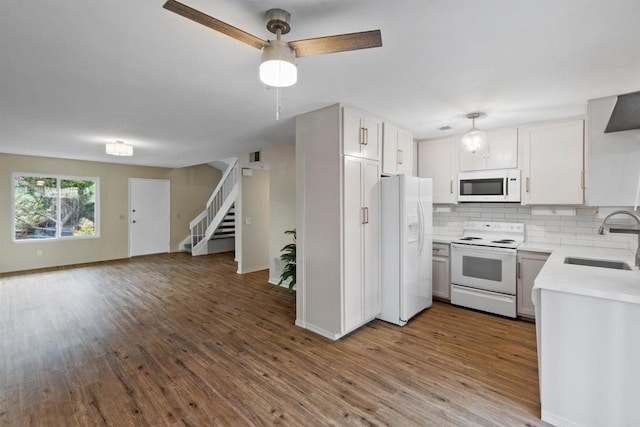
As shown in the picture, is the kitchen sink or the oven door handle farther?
the oven door handle

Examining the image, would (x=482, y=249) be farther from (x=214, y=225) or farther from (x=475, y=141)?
(x=214, y=225)

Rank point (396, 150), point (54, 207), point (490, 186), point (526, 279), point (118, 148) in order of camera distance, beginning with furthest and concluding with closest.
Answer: point (54, 207)
point (118, 148)
point (490, 186)
point (396, 150)
point (526, 279)

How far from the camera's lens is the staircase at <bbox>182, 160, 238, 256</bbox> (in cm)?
794

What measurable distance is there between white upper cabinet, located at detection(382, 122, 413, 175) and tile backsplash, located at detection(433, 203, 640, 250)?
1.22 metres

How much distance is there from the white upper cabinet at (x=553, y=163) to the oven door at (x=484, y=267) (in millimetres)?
828

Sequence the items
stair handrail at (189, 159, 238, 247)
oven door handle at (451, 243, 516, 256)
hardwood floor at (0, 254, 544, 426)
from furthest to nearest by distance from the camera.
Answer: stair handrail at (189, 159, 238, 247) → oven door handle at (451, 243, 516, 256) → hardwood floor at (0, 254, 544, 426)

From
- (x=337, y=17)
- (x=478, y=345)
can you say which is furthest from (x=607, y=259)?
(x=337, y=17)

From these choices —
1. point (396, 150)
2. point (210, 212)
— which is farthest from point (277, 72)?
point (210, 212)

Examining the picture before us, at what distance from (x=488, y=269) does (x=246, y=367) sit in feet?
10.0

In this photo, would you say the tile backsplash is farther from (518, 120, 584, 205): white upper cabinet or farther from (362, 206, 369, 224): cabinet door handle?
(362, 206, 369, 224): cabinet door handle

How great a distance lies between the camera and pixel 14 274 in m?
5.86

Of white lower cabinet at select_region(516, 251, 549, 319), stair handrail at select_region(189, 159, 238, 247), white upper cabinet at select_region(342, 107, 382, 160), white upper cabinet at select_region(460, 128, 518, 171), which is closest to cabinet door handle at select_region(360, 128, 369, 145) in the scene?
white upper cabinet at select_region(342, 107, 382, 160)

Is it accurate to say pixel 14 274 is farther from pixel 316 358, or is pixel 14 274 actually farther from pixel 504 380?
pixel 504 380

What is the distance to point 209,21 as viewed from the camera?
129 centimetres
